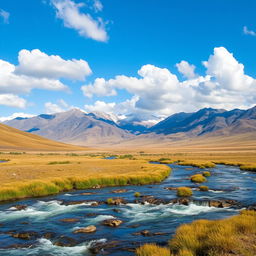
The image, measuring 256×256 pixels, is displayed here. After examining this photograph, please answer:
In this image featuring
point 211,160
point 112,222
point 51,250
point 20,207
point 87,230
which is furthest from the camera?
point 211,160

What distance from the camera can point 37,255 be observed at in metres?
15.3

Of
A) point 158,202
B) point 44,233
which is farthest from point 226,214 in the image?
point 44,233

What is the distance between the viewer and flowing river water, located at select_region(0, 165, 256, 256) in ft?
54.2

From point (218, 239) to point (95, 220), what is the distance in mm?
12240

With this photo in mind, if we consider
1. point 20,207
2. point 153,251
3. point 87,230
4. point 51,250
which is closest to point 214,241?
point 153,251

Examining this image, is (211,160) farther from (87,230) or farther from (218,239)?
(218,239)

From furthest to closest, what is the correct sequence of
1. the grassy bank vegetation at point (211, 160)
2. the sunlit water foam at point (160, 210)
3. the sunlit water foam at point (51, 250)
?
1. the grassy bank vegetation at point (211, 160)
2. the sunlit water foam at point (160, 210)
3. the sunlit water foam at point (51, 250)

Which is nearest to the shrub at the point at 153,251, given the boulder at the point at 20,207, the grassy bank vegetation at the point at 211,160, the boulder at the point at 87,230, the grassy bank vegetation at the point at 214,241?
the grassy bank vegetation at the point at 214,241

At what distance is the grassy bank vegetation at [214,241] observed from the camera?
11.8 m

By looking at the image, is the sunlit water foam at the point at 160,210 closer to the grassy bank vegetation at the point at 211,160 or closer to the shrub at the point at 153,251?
the shrub at the point at 153,251

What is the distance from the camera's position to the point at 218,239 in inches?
494

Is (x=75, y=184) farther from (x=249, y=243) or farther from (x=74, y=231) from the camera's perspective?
(x=249, y=243)

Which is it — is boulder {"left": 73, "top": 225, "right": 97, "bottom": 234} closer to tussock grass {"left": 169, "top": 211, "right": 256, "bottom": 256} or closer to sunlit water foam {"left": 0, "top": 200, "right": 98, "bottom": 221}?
sunlit water foam {"left": 0, "top": 200, "right": 98, "bottom": 221}

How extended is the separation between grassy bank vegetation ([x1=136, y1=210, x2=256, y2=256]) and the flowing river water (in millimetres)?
3183
